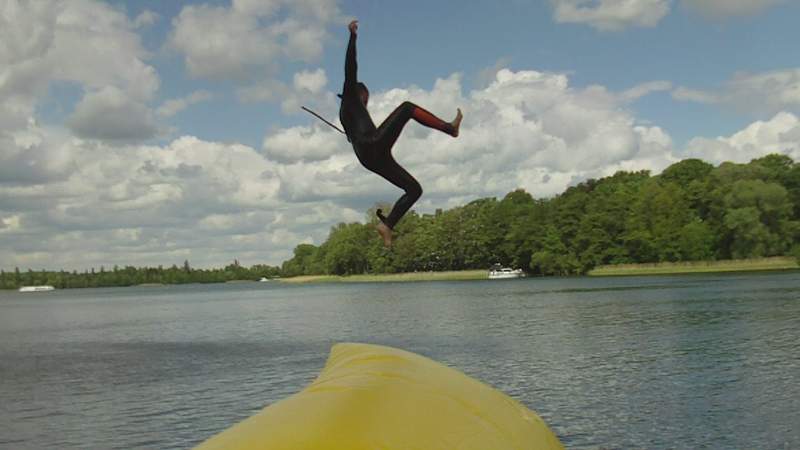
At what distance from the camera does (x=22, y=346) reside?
169 ft

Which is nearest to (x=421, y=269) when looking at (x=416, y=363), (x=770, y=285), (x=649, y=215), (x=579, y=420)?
(x=649, y=215)

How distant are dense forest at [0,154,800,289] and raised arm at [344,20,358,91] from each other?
96339mm

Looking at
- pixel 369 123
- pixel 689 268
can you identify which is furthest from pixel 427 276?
pixel 369 123

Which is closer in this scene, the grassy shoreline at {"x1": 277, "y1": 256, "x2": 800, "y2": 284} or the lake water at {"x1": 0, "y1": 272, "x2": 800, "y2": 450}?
the lake water at {"x1": 0, "y1": 272, "x2": 800, "y2": 450}

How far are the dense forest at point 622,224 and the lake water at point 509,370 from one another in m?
52.7

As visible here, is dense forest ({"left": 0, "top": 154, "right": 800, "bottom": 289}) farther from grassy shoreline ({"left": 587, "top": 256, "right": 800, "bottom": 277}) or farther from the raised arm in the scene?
the raised arm

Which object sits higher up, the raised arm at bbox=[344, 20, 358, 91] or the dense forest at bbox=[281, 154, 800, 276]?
the dense forest at bbox=[281, 154, 800, 276]

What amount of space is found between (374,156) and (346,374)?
1850 millimetres

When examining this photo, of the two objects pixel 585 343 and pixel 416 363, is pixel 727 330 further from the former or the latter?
pixel 416 363

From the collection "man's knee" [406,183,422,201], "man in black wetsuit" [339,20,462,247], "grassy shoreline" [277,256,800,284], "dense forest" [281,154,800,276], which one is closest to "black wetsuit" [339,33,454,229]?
"man in black wetsuit" [339,20,462,247]

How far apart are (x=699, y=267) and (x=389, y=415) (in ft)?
394

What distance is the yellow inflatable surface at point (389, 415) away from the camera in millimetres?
4426

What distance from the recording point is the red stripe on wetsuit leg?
595 cm

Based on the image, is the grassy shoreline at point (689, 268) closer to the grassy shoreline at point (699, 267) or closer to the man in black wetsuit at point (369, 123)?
the grassy shoreline at point (699, 267)
